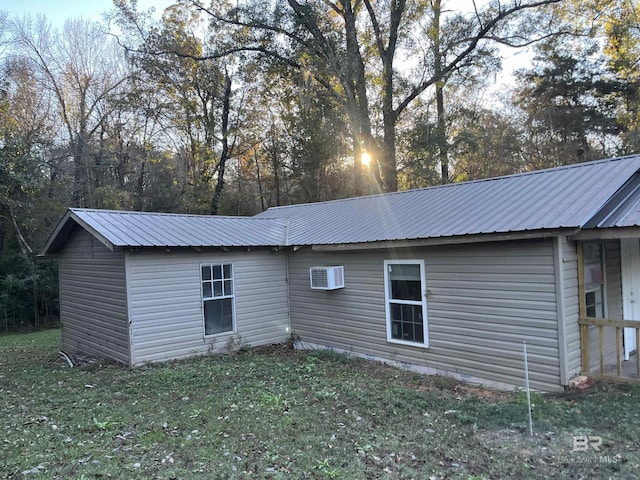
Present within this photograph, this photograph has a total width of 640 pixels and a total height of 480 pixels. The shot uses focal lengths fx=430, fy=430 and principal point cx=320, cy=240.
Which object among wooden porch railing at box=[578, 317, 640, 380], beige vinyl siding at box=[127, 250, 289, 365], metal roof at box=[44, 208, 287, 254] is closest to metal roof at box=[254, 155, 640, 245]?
metal roof at box=[44, 208, 287, 254]

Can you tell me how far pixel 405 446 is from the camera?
424cm

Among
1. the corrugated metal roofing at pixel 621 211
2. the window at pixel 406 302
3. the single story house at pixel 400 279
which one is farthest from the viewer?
the window at pixel 406 302

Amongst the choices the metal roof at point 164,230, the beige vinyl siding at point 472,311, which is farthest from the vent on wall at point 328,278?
the metal roof at point 164,230

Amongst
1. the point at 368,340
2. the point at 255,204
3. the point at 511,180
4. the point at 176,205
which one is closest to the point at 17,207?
the point at 176,205

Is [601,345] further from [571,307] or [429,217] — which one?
[429,217]

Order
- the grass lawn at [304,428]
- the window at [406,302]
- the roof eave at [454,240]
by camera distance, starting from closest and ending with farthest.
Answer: the grass lawn at [304,428] → the roof eave at [454,240] → the window at [406,302]

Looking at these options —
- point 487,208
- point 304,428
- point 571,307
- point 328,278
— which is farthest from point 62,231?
point 571,307

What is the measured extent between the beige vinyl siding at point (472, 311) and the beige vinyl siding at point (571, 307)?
0.53 feet

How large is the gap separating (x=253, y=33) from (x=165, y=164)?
7.68 meters

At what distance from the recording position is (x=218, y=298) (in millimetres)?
9234

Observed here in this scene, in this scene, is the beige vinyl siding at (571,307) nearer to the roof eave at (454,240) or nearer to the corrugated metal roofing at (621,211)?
the roof eave at (454,240)

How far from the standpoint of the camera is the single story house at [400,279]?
5957mm

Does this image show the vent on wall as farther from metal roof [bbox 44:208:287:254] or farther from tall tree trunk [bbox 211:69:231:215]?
tall tree trunk [bbox 211:69:231:215]

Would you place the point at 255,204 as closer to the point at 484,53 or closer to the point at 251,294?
the point at 484,53
